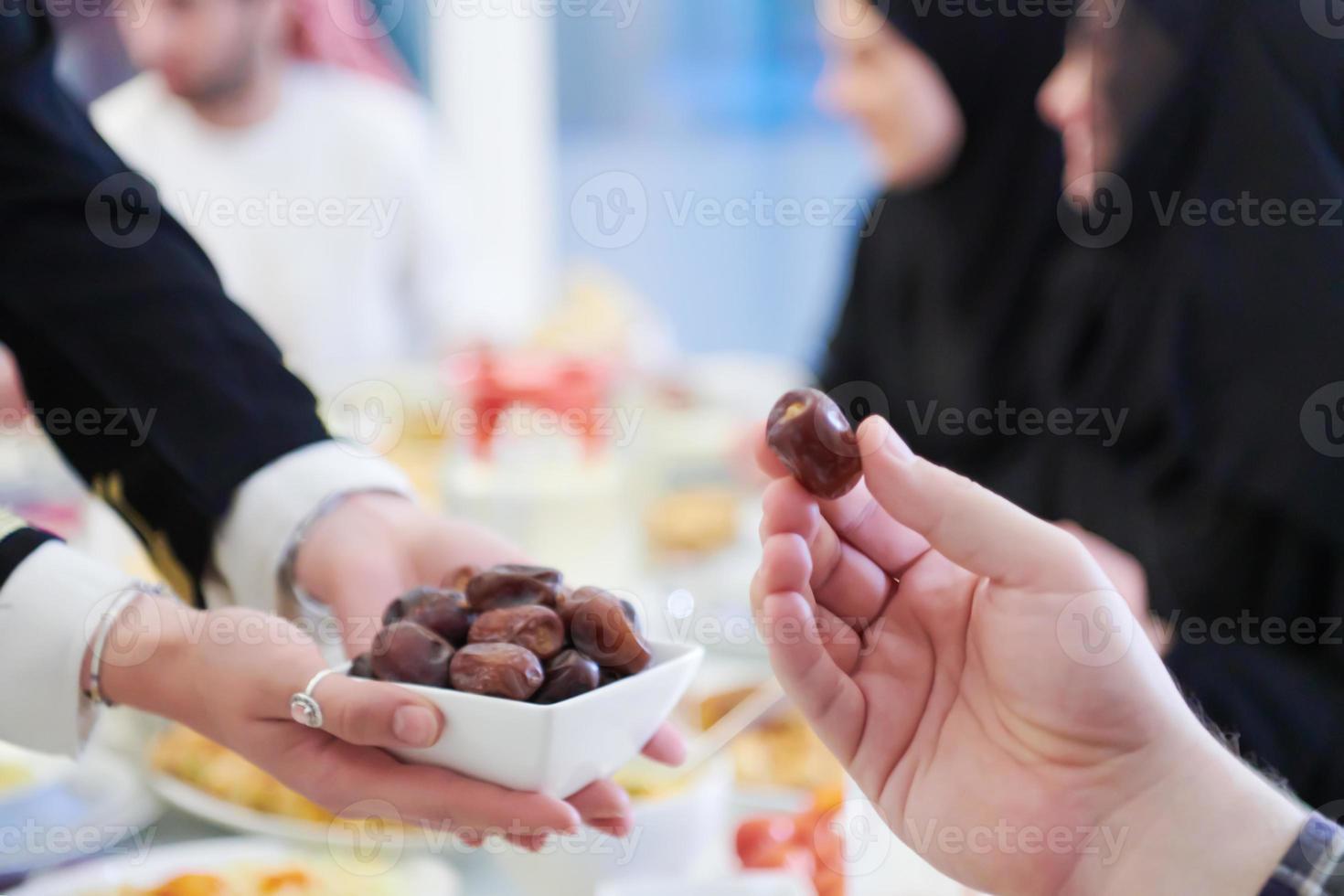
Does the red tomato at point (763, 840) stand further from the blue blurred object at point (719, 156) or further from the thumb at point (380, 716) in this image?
the blue blurred object at point (719, 156)

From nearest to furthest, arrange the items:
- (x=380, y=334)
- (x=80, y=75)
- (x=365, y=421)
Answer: (x=365, y=421)
(x=380, y=334)
(x=80, y=75)

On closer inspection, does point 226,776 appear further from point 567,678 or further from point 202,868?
point 567,678

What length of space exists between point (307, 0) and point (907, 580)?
119 inches

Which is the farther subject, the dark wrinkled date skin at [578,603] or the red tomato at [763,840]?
the red tomato at [763,840]

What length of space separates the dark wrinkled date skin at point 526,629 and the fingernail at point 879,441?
23 centimetres

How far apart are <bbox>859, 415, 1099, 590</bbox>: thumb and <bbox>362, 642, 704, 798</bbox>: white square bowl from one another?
7.7 inches

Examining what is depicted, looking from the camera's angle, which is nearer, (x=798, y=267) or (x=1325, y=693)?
(x=1325, y=693)

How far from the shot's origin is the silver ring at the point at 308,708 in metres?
0.78

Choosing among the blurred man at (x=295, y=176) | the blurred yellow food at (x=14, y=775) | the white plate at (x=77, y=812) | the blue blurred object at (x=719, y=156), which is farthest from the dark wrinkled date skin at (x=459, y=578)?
the blue blurred object at (x=719, y=156)

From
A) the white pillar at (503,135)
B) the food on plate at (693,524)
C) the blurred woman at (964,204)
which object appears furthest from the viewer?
the white pillar at (503,135)

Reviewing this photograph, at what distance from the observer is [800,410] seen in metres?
0.75

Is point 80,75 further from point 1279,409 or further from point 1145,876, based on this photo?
point 1145,876

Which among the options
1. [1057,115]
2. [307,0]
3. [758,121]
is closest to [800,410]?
[1057,115]

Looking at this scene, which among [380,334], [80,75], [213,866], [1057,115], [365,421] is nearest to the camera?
[213,866]
